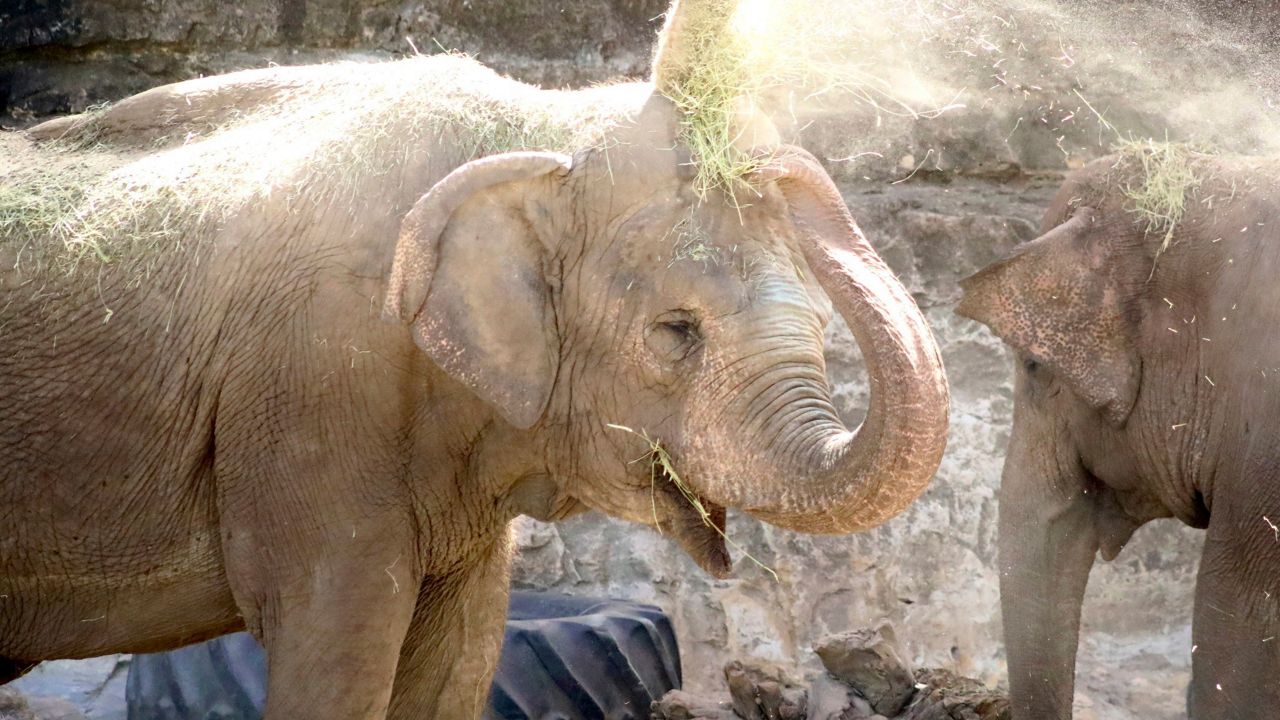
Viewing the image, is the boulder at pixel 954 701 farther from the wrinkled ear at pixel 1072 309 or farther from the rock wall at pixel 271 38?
the rock wall at pixel 271 38

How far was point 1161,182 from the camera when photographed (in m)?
4.97

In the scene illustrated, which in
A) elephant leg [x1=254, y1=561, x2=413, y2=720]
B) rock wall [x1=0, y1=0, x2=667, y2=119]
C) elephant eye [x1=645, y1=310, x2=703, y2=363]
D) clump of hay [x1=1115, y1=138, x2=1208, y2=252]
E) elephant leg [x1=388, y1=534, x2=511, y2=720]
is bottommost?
elephant leg [x1=388, y1=534, x2=511, y2=720]

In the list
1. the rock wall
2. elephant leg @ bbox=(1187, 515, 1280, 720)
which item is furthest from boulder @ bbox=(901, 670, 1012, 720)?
the rock wall

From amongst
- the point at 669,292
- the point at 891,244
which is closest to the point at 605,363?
the point at 669,292

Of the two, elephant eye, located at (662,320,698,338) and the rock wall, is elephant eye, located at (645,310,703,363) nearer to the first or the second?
elephant eye, located at (662,320,698,338)

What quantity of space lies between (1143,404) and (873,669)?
1197mm

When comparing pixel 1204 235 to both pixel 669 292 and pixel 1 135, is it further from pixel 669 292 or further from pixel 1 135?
pixel 1 135

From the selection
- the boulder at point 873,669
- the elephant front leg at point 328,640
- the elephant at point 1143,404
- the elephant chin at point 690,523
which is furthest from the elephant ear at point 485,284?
the elephant at point 1143,404

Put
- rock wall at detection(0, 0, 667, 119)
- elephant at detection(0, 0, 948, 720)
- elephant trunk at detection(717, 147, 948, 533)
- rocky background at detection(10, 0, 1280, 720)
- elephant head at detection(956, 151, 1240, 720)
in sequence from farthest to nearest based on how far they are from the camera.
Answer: rocky background at detection(10, 0, 1280, 720), rock wall at detection(0, 0, 667, 119), elephant head at detection(956, 151, 1240, 720), elephant at detection(0, 0, 948, 720), elephant trunk at detection(717, 147, 948, 533)

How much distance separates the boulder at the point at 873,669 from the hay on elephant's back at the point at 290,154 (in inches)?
74.0

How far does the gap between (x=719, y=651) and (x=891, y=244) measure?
1.49 meters

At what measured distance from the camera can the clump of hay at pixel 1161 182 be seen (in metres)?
4.93

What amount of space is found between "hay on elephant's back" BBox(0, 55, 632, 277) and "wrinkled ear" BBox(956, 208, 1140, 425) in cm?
200

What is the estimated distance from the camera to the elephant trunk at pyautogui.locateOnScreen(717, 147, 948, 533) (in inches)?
112
